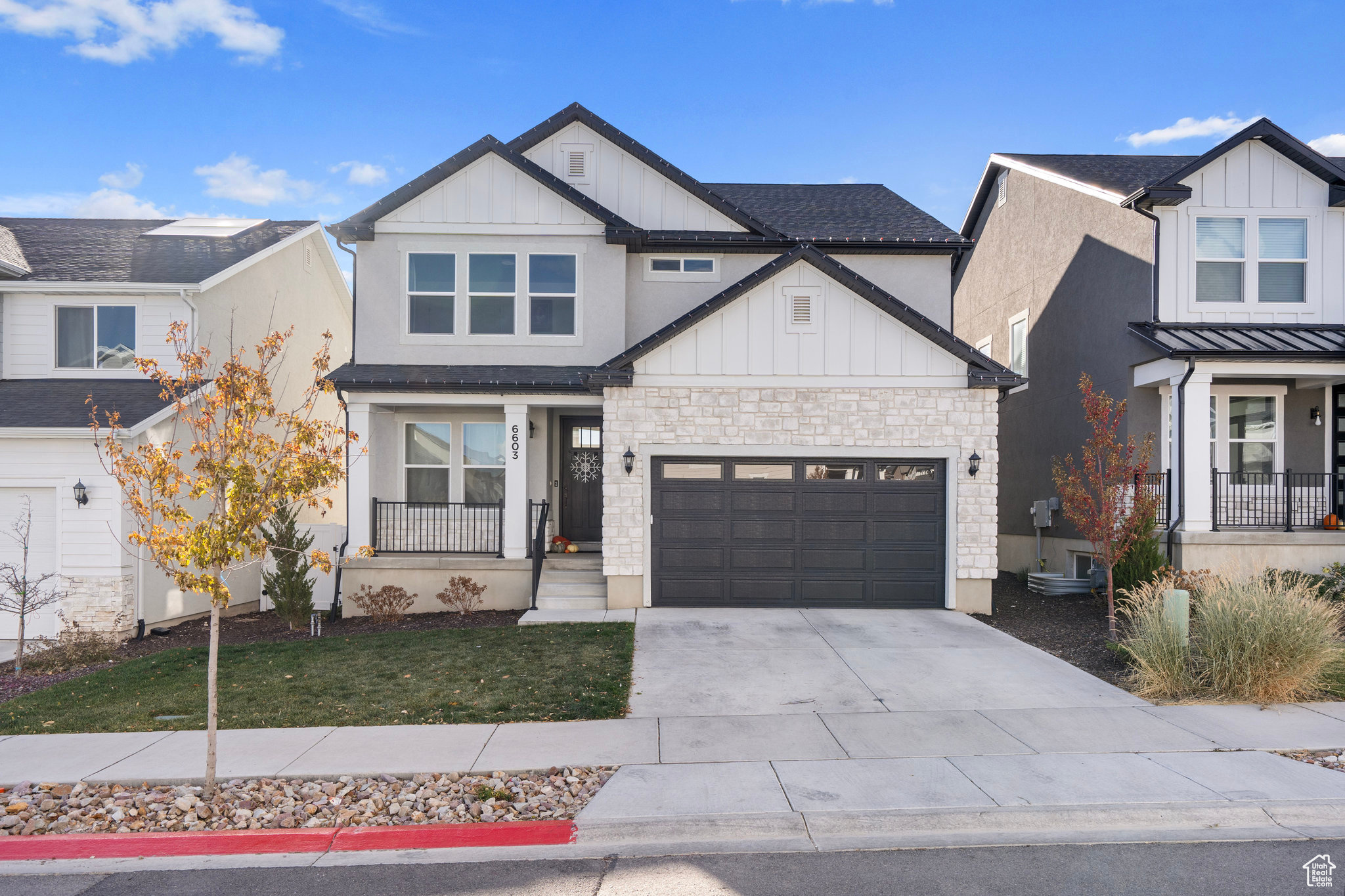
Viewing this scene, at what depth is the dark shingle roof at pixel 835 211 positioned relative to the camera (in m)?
13.8

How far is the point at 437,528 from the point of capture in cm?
1259

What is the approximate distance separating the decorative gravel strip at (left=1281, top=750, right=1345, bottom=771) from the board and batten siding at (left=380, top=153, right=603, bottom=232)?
1128cm

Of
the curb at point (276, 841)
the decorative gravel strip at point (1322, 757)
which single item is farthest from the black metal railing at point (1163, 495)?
the curb at point (276, 841)

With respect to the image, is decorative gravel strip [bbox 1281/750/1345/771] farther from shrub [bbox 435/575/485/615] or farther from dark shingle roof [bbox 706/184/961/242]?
shrub [bbox 435/575/485/615]

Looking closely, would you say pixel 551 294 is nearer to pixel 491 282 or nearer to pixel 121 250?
pixel 491 282

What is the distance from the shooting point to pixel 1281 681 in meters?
7.14

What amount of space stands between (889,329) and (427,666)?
816 centimetres

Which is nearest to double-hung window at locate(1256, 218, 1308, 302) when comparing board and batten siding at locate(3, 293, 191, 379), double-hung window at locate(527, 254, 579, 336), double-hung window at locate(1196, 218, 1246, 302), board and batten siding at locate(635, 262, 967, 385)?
double-hung window at locate(1196, 218, 1246, 302)

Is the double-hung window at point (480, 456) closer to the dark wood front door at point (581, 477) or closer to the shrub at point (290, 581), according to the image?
the dark wood front door at point (581, 477)

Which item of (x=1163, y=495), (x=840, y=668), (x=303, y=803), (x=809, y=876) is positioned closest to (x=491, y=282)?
(x=840, y=668)

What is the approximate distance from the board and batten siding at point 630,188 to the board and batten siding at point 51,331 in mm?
7000

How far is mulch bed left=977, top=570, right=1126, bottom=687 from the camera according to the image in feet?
28.5
